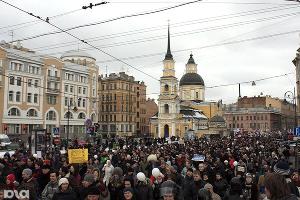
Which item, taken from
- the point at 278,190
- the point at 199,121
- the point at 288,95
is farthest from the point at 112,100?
the point at 278,190

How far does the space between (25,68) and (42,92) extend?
16.4ft

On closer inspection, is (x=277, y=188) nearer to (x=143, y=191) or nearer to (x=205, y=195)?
(x=205, y=195)

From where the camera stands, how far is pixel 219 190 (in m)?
9.88

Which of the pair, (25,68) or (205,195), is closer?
(205,195)

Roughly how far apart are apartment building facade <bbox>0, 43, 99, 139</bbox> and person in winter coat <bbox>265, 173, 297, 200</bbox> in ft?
150

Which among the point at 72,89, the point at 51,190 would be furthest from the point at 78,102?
the point at 51,190

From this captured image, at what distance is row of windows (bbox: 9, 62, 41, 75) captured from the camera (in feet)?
182

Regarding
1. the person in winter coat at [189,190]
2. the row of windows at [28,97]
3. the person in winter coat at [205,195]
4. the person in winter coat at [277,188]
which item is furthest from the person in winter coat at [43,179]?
the row of windows at [28,97]

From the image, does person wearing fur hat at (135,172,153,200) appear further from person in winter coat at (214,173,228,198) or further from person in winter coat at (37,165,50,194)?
person in winter coat at (37,165,50,194)

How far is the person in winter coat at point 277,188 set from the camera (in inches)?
151

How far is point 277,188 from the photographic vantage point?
3.84 metres

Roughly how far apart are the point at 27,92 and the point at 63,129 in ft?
28.6

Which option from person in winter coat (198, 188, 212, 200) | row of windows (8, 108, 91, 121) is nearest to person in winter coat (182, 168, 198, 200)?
person in winter coat (198, 188, 212, 200)

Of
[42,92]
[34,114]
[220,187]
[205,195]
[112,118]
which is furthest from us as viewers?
[112,118]
